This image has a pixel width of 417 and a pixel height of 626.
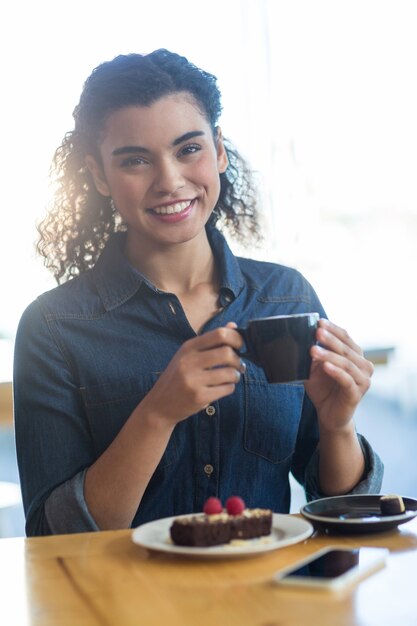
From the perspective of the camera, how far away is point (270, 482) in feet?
5.06

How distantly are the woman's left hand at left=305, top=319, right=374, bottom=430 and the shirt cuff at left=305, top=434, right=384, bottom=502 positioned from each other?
10 centimetres

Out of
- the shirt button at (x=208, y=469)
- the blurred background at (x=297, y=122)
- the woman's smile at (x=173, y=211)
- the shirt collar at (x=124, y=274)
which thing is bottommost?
the shirt button at (x=208, y=469)

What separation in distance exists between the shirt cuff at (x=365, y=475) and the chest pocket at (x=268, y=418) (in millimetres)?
70

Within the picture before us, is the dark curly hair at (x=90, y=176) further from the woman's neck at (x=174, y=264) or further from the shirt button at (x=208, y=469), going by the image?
the shirt button at (x=208, y=469)

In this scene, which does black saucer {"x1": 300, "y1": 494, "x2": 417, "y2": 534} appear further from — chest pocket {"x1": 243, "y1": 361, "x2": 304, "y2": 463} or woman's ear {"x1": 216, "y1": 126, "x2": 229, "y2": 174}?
woman's ear {"x1": 216, "y1": 126, "x2": 229, "y2": 174}

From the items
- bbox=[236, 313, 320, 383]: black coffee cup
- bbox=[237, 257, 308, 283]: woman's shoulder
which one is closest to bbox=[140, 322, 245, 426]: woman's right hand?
bbox=[236, 313, 320, 383]: black coffee cup

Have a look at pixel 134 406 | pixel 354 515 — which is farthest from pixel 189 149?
pixel 354 515

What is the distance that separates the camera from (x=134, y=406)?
1.50 metres

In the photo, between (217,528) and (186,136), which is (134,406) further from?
(217,528)

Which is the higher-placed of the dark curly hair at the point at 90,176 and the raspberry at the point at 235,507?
the dark curly hair at the point at 90,176

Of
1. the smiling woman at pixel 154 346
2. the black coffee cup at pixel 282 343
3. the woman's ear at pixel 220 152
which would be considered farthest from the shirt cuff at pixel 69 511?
the woman's ear at pixel 220 152

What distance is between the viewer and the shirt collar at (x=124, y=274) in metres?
1.56

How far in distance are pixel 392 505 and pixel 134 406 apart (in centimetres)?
53

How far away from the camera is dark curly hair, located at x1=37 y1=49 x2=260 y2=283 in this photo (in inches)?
60.4
